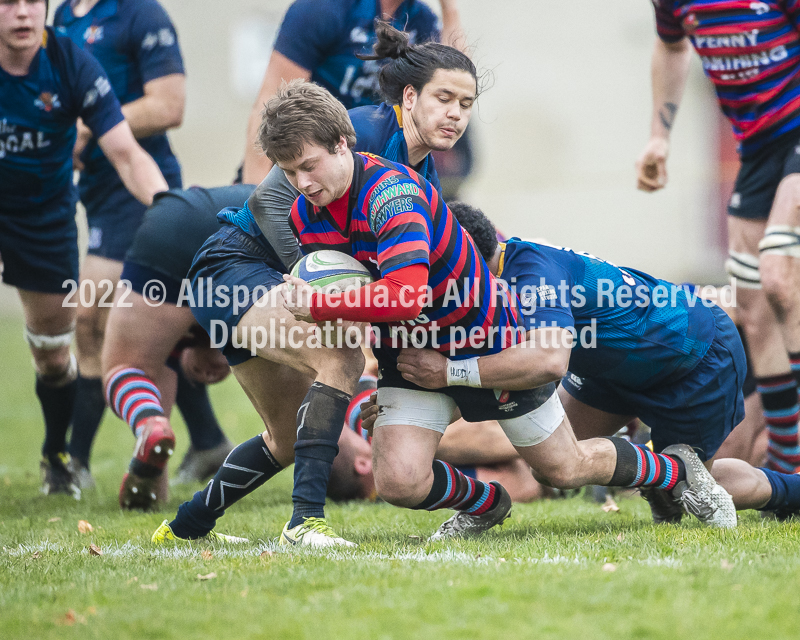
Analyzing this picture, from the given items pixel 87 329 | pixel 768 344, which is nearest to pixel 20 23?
pixel 87 329

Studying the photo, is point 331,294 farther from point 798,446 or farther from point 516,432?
point 798,446

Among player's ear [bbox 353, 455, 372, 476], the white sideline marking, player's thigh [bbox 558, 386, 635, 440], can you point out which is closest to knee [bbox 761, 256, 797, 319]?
player's thigh [bbox 558, 386, 635, 440]

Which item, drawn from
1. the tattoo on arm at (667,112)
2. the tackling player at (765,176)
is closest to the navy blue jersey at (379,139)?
the tackling player at (765,176)

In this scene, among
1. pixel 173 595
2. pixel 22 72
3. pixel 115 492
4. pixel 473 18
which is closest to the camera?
pixel 173 595

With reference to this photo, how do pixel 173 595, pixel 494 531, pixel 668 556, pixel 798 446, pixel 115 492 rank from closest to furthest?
1. pixel 173 595
2. pixel 668 556
3. pixel 494 531
4. pixel 798 446
5. pixel 115 492

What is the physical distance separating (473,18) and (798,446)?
16.0 metres

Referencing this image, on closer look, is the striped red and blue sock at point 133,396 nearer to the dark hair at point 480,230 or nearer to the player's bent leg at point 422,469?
the player's bent leg at point 422,469

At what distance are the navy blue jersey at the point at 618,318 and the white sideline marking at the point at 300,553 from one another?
35.8 inches

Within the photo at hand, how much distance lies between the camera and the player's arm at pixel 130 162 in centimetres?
466

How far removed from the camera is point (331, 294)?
2.83 meters

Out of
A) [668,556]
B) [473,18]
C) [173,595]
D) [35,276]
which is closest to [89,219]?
[35,276]

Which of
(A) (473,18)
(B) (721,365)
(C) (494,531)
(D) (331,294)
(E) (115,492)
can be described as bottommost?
(E) (115,492)

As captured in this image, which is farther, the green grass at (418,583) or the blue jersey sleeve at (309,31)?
the blue jersey sleeve at (309,31)

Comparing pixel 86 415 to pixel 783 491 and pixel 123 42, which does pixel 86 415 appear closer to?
pixel 123 42
